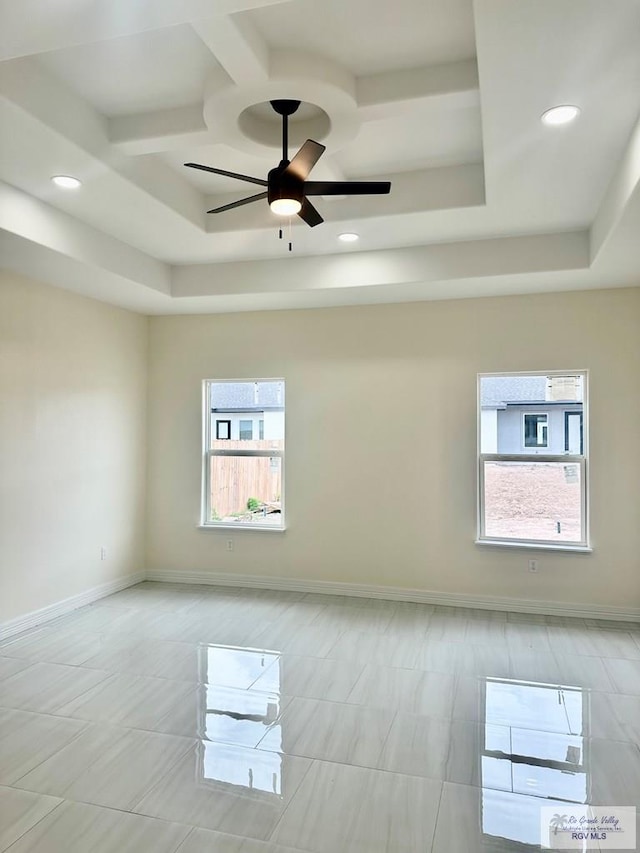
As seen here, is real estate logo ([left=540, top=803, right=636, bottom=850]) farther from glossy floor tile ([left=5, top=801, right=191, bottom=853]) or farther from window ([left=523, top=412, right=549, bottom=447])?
window ([left=523, top=412, right=549, bottom=447])

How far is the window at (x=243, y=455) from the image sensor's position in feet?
18.7

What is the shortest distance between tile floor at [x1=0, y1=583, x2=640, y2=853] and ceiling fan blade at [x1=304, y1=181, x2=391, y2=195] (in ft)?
8.82

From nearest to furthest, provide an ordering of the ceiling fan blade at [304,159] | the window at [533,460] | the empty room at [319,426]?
the empty room at [319,426] < the ceiling fan blade at [304,159] < the window at [533,460]

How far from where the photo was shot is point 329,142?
3.16 meters

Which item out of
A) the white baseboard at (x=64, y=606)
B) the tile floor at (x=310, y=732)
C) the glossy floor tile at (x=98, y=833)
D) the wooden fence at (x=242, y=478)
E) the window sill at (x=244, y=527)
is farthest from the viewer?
the wooden fence at (x=242, y=478)

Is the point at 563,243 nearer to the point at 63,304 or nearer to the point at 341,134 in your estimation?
the point at 341,134

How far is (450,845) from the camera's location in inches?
83.0

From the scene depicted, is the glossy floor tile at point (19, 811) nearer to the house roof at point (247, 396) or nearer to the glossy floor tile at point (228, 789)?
the glossy floor tile at point (228, 789)

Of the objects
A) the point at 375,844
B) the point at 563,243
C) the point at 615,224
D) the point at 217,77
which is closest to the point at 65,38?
the point at 217,77

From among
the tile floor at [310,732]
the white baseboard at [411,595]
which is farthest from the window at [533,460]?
the tile floor at [310,732]

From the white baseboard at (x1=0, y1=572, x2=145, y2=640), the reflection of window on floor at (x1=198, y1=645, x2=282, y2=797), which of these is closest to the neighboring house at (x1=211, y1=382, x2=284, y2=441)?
the white baseboard at (x1=0, y1=572, x2=145, y2=640)

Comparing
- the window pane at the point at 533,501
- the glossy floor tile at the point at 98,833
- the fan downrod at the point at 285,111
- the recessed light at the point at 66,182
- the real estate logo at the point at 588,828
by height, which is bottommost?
the glossy floor tile at the point at 98,833

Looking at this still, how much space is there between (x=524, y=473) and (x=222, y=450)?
288 cm

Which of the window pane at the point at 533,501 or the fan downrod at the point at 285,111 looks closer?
the fan downrod at the point at 285,111
